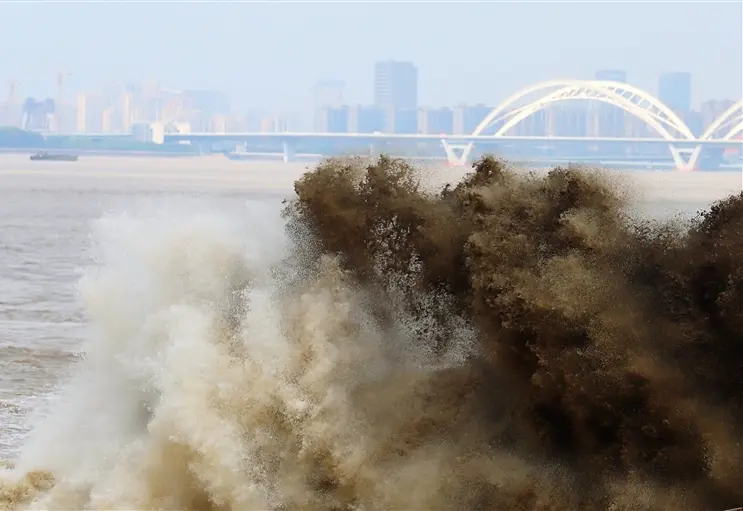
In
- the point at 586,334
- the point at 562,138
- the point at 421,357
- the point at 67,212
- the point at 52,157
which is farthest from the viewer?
the point at 52,157

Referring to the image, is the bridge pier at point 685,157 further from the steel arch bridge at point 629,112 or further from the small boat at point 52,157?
the small boat at point 52,157

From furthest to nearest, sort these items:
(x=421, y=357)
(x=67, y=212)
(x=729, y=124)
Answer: (x=729, y=124) → (x=67, y=212) → (x=421, y=357)

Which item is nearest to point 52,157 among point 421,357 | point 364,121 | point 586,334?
point 364,121

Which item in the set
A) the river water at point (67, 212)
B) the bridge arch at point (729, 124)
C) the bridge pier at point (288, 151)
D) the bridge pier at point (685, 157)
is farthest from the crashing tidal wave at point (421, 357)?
the bridge arch at point (729, 124)

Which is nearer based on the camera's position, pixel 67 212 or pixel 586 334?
pixel 586 334

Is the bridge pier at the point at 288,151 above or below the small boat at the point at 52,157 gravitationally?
above

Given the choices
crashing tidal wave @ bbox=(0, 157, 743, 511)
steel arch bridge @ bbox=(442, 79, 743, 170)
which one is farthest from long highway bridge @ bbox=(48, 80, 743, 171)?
crashing tidal wave @ bbox=(0, 157, 743, 511)

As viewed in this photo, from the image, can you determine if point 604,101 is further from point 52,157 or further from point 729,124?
point 52,157

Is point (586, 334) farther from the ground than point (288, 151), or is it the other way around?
point (288, 151)
